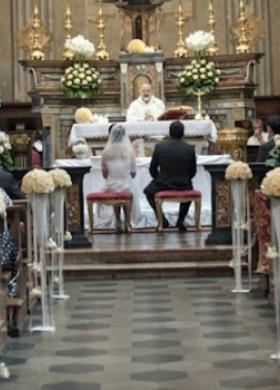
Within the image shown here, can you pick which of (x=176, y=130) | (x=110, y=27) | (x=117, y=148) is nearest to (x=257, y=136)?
(x=176, y=130)

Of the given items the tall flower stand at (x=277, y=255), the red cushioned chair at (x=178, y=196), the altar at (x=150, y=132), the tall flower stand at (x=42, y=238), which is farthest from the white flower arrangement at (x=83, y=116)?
the tall flower stand at (x=277, y=255)

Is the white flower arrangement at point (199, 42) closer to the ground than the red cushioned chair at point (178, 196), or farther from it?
farther from it

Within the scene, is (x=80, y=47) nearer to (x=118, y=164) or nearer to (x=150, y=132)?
(x=150, y=132)

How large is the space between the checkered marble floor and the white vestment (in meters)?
6.72

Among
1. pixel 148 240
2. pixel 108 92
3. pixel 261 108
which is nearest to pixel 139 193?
pixel 148 240

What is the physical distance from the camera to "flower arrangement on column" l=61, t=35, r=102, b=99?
17.4 metres

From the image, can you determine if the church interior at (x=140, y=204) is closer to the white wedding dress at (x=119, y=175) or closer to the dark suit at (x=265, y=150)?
the white wedding dress at (x=119, y=175)

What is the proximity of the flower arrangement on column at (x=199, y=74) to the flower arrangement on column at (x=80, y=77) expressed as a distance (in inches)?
56.4

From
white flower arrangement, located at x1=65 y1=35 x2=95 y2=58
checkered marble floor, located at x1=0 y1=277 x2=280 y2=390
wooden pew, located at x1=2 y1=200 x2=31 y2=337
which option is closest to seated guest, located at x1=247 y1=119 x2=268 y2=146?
white flower arrangement, located at x1=65 y1=35 x2=95 y2=58

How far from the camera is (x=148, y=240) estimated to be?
41.7ft

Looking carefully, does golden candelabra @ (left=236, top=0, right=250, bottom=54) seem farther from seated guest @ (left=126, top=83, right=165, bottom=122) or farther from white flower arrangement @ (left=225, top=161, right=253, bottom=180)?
white flower arrangement @ (left=225, top=161, right=253, bottom=180)

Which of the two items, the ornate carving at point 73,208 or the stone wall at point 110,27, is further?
the stone wall at point 110,27

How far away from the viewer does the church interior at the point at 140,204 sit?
674 cm

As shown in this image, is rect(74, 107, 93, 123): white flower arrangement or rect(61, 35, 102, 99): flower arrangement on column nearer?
rect(74, 107, 93, 123): white flower arrangement
